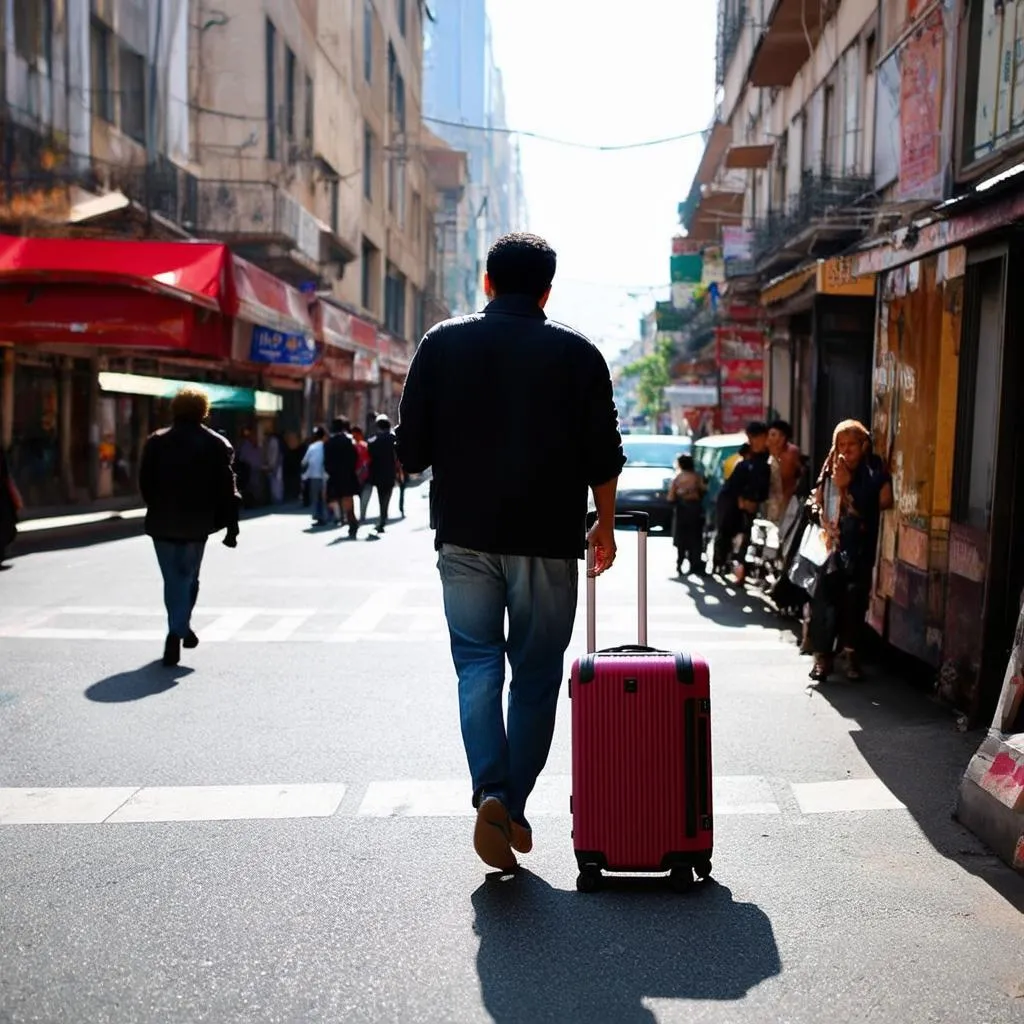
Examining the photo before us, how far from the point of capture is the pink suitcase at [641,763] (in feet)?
14.5

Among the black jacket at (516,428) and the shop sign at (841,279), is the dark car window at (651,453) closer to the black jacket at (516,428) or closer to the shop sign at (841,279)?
the shop sign at (841,279)

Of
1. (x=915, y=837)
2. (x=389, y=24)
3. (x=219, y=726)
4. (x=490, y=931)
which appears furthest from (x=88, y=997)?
(x=389, y=24)

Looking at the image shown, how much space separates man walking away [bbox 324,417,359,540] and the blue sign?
5063 mm

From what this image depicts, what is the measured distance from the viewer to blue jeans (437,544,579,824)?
459 centimetres

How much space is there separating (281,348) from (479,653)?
24.5 m

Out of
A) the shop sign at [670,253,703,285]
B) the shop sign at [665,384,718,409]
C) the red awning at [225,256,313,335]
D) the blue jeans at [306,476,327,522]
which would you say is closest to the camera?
the blue jeans at [306,476,327,522]

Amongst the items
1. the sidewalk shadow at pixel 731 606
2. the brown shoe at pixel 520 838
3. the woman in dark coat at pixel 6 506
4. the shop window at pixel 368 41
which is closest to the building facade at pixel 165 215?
the shop window at pixel 368 41

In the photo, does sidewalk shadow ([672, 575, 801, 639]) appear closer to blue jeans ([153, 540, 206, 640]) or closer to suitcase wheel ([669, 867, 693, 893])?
blue jeans ([153, 540, 206, 640])

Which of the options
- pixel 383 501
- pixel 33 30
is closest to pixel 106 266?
pixel 33 30

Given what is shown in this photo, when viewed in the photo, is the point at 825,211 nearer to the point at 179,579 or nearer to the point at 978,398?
the point at 978,398

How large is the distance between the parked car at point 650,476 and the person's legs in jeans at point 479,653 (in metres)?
18.2

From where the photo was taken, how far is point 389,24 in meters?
57.1

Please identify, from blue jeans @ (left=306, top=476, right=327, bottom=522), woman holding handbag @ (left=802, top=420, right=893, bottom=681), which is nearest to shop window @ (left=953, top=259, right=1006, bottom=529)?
woman holding handbag @ (left=802, top=420, right=893, bottom=681)

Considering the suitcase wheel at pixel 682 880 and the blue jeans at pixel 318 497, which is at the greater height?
the suitcase wheel at pixel 682 880
